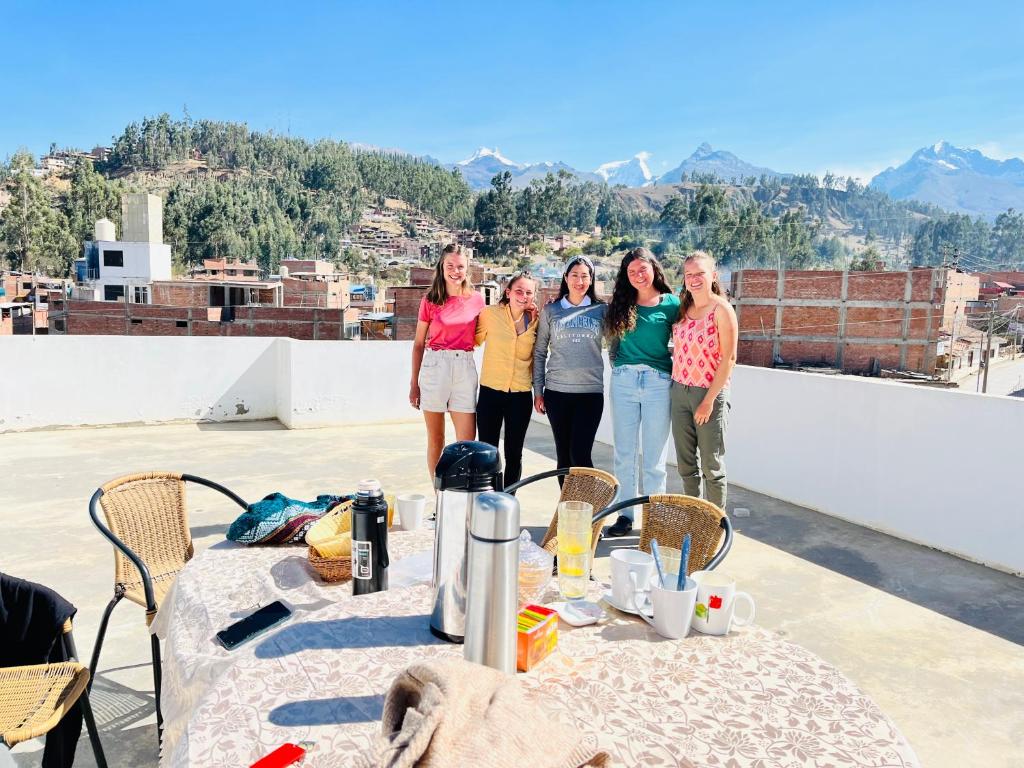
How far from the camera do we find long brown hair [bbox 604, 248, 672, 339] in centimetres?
304

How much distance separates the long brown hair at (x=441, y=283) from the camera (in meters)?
3.10

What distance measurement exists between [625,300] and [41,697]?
8.19ft

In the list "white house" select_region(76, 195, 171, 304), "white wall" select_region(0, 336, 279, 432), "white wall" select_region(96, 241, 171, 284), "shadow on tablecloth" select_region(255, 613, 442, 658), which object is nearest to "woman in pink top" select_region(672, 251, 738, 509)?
"shadow on tablecloth" select_region(255, 613, 442, 658)

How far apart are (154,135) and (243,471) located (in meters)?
105

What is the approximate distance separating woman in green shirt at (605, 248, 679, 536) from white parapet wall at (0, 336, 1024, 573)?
1.33 m

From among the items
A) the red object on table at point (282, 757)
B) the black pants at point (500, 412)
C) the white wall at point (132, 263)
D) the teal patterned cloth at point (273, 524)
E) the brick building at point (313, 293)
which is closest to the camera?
the red object on table at point (282, 757)

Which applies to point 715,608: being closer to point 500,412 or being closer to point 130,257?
point 500,412

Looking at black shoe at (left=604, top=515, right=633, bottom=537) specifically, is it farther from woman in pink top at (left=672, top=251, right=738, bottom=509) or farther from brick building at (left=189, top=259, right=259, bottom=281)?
brick building at (left=189, top=259, right=259, bottom=281)

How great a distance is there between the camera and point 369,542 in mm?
1283

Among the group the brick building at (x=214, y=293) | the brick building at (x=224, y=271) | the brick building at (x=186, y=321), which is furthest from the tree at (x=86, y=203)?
the brick building at (x=186, y=321)

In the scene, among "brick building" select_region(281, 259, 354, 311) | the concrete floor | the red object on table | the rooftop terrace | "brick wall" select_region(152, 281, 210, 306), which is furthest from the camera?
"brick building" select_region(281, 259, 354, 311)

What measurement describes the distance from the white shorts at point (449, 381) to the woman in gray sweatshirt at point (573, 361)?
12.9 inches

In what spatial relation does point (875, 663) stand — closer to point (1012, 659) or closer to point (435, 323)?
point (1012, 659)

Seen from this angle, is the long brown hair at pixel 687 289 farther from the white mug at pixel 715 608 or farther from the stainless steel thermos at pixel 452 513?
the stainless steel thermos at pixel 452 513
